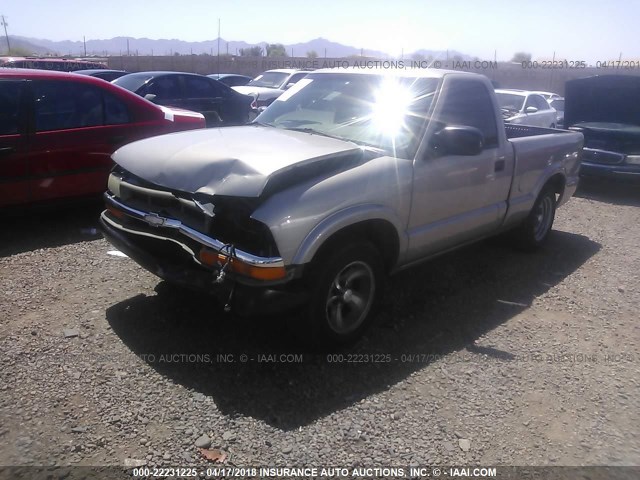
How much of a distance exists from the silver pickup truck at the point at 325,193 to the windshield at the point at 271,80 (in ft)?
38.7

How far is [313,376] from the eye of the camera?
11.5ft

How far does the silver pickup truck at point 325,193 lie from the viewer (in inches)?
126

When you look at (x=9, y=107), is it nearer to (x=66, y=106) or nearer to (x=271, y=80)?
(x=66, y=106)

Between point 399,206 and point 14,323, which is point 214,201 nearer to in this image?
point 399,206

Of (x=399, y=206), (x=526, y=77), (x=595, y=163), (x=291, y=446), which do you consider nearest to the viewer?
(x=291, y=446)

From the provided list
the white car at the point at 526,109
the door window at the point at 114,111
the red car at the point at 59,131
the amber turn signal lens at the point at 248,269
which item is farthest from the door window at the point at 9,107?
the white car at the point at 526,109

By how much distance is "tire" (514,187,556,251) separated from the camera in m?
5.92

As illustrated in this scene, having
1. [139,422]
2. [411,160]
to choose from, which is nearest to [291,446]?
[139,422]

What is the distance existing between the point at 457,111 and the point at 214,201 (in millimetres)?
2427

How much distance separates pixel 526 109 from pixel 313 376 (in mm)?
10407

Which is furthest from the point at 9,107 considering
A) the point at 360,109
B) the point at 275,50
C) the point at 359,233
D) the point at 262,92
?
the point at 275,50

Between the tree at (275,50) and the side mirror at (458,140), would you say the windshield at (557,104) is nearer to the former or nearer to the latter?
the side mirror at (458,140)

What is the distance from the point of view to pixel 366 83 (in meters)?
4.65

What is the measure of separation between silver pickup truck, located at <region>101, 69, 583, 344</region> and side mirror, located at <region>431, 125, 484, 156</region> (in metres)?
0.01
